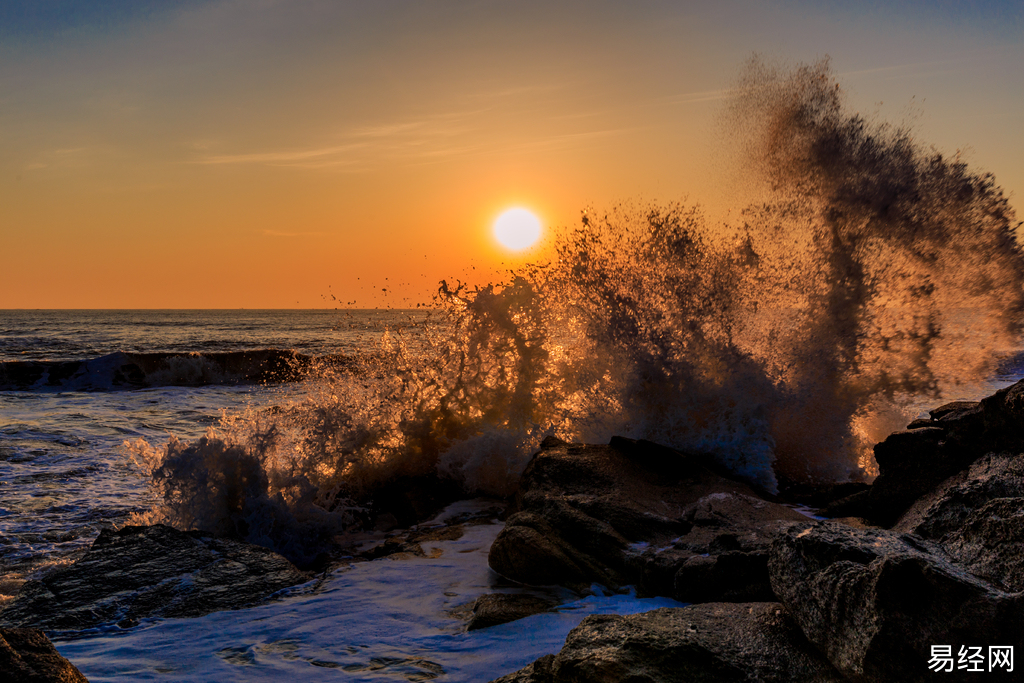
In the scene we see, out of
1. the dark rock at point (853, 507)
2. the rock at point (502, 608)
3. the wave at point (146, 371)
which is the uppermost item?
the wave at point (146, 371)

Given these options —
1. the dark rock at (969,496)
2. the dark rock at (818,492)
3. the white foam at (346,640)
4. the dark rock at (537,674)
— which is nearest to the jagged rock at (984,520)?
the dark rock at (969,496)

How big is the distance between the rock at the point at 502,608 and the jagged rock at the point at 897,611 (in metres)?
1.57

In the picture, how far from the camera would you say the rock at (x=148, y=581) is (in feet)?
A: 11.9

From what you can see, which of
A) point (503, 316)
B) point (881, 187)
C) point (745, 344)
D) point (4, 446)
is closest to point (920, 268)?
point (881, 187)

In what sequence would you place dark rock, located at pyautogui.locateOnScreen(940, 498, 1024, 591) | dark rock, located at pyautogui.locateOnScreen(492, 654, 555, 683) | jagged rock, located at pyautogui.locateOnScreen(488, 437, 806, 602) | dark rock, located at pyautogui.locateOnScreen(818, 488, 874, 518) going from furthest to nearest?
1. dark rock, located at pyautogui.locateOnScreen(818, 488, 874, 518)
2. jagged rock, located at pyautogui.locateOnScreen(488, 437, 806, 602)
3. dark rock, located at pyautogui.locateOnScreen(492, 654, 555, 683)
4. dark rock, located at pyautogui.locateOnScreen(940, 498, 1024, 591)

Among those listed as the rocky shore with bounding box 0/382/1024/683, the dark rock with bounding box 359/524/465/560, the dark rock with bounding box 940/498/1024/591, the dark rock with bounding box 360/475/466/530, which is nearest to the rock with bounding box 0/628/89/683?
the rocky shore with bounding box 0/382/1024/683

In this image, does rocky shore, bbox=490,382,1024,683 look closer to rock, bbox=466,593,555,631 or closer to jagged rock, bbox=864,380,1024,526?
jagged rock, bbox=864,380,1024,526

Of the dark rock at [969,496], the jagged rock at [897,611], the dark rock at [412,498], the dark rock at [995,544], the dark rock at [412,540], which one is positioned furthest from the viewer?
the dark rock at [412,498]

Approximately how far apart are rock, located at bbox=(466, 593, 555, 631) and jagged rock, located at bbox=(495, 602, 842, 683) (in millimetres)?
A: 838

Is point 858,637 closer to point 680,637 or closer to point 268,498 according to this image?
point 680,637

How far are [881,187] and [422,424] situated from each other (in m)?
→ 6.20

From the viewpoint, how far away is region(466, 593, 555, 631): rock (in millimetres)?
3309

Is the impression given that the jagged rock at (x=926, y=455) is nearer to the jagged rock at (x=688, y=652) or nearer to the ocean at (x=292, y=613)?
the ocean at (x=292, y=613)

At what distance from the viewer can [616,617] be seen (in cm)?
254
